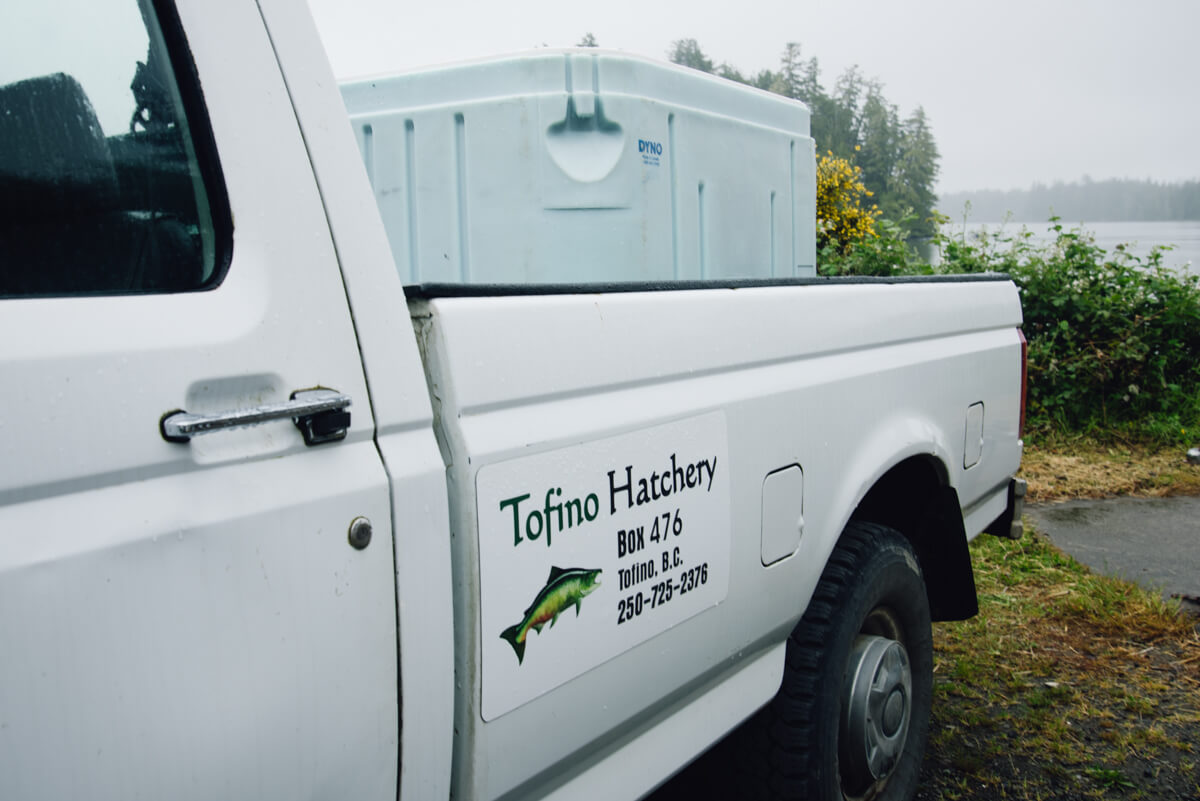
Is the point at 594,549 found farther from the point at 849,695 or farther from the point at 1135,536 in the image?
the point at 1135,536

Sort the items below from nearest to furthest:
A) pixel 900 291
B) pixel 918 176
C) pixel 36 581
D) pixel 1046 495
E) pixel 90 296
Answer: pixel 36 581 → pixel 90 296 → pixel 900 291 → pixel 1046 495 → pixel 918 176

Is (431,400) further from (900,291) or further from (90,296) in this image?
(900,291)

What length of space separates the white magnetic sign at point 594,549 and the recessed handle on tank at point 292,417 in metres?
0.23

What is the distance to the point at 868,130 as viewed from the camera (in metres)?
63.1

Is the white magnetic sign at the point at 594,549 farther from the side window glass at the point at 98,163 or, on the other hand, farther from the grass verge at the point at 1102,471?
the grass verge at the point at 1102,471

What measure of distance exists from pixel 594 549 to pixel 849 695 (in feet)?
3.56

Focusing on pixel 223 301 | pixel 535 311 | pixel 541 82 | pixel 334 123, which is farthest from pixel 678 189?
pixel 223 301

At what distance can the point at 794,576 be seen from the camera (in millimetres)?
2068

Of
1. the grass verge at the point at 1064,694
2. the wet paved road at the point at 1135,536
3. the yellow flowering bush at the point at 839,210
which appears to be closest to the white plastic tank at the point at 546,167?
the grass verge at the point at 1064,694

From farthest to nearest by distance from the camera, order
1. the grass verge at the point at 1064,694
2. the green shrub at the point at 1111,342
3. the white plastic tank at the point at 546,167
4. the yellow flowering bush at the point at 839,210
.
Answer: the yellow flowering bush at the point at 839,210 → the green shrub at the point at 1111,342 → the grass verge at the point at 1064,694 → the white plastic tank at the point at 546,167

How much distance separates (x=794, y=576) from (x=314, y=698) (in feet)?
3.92

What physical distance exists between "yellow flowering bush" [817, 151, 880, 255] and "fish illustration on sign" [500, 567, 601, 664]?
737 cm

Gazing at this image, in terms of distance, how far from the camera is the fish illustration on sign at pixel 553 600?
1.38 m

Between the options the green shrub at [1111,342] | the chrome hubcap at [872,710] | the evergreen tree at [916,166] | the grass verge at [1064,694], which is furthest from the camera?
the evergreen tree at [916,166]
